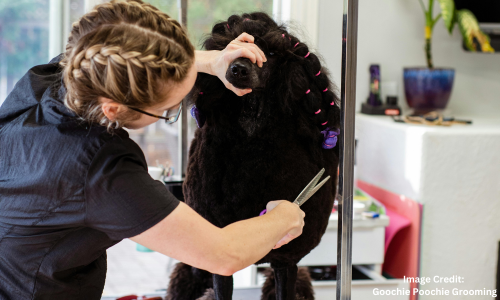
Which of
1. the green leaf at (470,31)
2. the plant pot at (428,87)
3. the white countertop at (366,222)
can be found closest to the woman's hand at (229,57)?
the white countertop at (366,222)

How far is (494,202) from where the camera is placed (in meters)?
1.63

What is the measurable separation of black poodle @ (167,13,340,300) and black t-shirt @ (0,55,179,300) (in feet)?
0.68

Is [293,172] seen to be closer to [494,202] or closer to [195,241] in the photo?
[195,241]

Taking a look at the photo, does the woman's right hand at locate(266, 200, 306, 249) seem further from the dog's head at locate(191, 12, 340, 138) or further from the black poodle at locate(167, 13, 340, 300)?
the dog's head at locate(191, 12, 340, 138)

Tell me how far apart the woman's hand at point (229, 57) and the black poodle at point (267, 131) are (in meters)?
0.04

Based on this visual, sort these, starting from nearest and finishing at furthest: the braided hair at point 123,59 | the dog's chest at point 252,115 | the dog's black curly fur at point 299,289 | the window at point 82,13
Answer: the braided hair at point 123,59 < the dog's chest at point 252,115 < the dog's black curly fur at point 299,289 < the window at point 82,13

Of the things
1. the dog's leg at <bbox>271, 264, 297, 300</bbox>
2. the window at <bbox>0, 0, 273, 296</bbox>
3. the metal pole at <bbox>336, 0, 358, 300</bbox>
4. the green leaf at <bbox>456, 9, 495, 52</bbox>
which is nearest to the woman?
the metal pole at <bbox>336, 0, 358, 300</bbox>

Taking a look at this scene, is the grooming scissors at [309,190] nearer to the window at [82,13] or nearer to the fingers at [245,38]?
the fingers at [245,38]

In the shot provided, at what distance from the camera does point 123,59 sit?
23.0 inches

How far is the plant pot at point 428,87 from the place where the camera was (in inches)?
75.4

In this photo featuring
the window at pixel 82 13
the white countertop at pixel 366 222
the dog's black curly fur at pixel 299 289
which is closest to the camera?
the dog's black curly fur at pixel 299 289

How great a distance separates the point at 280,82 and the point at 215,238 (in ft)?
1.03

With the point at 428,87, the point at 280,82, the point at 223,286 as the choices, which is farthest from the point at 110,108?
the point at 428,87

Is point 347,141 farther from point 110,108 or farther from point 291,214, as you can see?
point 110,108
